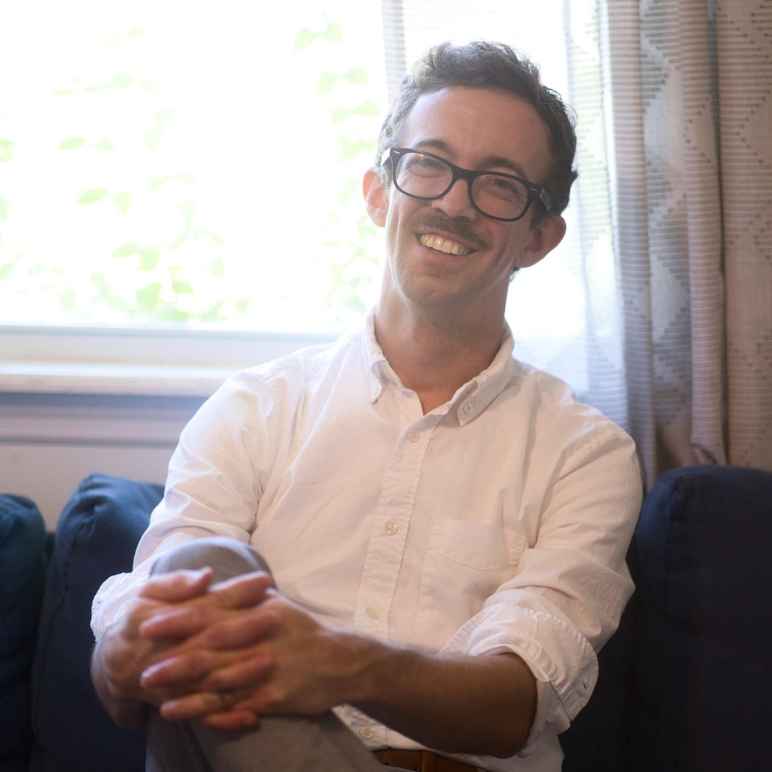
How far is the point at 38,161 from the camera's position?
7.27 ft

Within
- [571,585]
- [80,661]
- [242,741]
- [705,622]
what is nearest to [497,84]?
[571,585]

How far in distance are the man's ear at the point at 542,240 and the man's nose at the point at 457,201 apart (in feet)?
0.54

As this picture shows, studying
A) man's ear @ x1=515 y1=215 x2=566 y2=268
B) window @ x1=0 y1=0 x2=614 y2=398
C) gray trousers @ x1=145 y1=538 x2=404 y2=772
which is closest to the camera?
gray trousers @ x1=145 y1=538 x2=404 y2=772

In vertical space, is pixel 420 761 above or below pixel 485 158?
below

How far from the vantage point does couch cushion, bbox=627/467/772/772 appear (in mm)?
1624

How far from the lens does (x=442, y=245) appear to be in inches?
62.2

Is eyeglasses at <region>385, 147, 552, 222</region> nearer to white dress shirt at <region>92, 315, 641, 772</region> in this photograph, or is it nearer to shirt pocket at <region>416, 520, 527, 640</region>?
white dress shirt at <region>92, 315, 641, 772</region>

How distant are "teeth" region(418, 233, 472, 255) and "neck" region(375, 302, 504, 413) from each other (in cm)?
11

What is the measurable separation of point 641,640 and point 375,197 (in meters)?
0.82

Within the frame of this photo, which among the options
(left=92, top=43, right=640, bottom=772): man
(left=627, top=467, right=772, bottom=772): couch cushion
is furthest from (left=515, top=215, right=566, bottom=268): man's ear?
(left=627, top=467, right=772, bottom=772): couch cushion

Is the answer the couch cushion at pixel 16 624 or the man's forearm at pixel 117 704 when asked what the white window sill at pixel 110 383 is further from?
the man's forearm at pixel 117 704

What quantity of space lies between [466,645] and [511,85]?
0.81 m

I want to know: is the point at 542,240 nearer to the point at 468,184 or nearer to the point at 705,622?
the point at 468,184

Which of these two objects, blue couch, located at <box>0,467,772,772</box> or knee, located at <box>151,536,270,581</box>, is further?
blue couch, located at <box>0,467,772,772</box>
